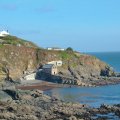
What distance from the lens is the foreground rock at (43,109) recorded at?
62562mm

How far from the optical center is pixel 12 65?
369 feet

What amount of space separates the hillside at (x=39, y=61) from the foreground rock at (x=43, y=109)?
96.1 ft

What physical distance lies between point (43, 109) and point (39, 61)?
168 feet

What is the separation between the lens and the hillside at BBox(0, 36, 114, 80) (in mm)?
112438

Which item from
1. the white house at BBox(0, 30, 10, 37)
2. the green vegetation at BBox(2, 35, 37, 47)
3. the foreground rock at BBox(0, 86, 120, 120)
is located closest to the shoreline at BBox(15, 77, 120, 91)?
the green vegetation at BBox(2, 35, 37, 47)

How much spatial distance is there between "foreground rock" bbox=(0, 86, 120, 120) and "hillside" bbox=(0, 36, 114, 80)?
29295 mm

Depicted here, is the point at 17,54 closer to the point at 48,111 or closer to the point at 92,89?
the point at 92,89

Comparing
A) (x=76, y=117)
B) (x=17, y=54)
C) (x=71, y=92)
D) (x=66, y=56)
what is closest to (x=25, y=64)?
(x=17, y=54)

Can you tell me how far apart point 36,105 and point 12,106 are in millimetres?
5424

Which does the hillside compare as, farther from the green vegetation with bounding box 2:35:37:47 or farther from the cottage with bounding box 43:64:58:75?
the cottage with bounding box 43:64:58:75

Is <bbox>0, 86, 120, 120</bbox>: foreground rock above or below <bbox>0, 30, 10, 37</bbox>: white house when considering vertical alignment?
below

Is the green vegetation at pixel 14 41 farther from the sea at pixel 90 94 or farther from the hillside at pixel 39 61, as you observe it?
the sea at pixel 90 94

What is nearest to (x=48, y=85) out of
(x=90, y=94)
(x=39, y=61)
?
(x=39, y=61)

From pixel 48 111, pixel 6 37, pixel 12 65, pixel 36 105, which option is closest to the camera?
pixel 48 111
